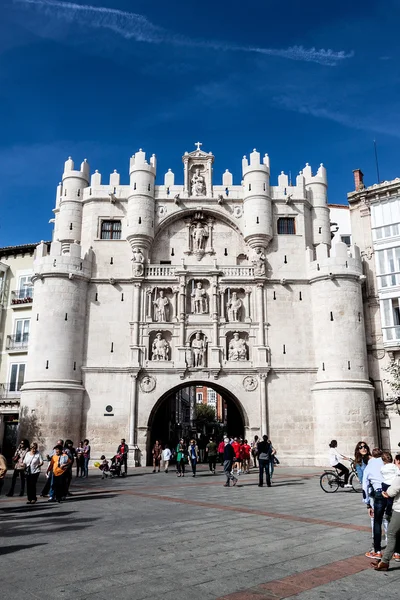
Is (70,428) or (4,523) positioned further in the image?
(70,428)

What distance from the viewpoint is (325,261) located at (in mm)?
34156

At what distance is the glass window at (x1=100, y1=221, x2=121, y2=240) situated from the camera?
36.2 m

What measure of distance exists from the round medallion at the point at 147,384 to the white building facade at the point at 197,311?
94 millimetres

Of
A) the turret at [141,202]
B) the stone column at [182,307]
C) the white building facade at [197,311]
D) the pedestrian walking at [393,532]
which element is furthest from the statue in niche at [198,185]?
the pedestrian walking at [393,532]

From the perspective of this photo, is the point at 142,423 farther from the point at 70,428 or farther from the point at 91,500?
the point at 91,500

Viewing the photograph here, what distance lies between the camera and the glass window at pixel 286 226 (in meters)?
36.7

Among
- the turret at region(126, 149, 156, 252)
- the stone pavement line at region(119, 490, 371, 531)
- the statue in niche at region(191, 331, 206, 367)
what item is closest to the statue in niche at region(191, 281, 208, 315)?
the statue in niche at region(191, 331, 206, 367)

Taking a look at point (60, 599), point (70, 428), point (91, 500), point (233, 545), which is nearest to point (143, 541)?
point (233, 545)

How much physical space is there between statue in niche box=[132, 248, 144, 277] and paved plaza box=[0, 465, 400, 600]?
19.7m

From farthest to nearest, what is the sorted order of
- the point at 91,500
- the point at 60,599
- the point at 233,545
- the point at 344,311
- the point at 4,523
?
the point at 344,311 → the point at 91,500 → the point at 4,523 → the point at 233,545 → the point at 60,599

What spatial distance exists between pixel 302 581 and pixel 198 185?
107 ft

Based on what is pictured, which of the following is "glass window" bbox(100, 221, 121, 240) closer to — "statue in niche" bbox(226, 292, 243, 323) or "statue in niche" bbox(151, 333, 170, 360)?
"statue in niche" bbox(151, 333, 170, 360)

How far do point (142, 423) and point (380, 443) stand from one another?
1587cm

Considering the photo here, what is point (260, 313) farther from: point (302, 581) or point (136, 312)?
point (302, 581)
